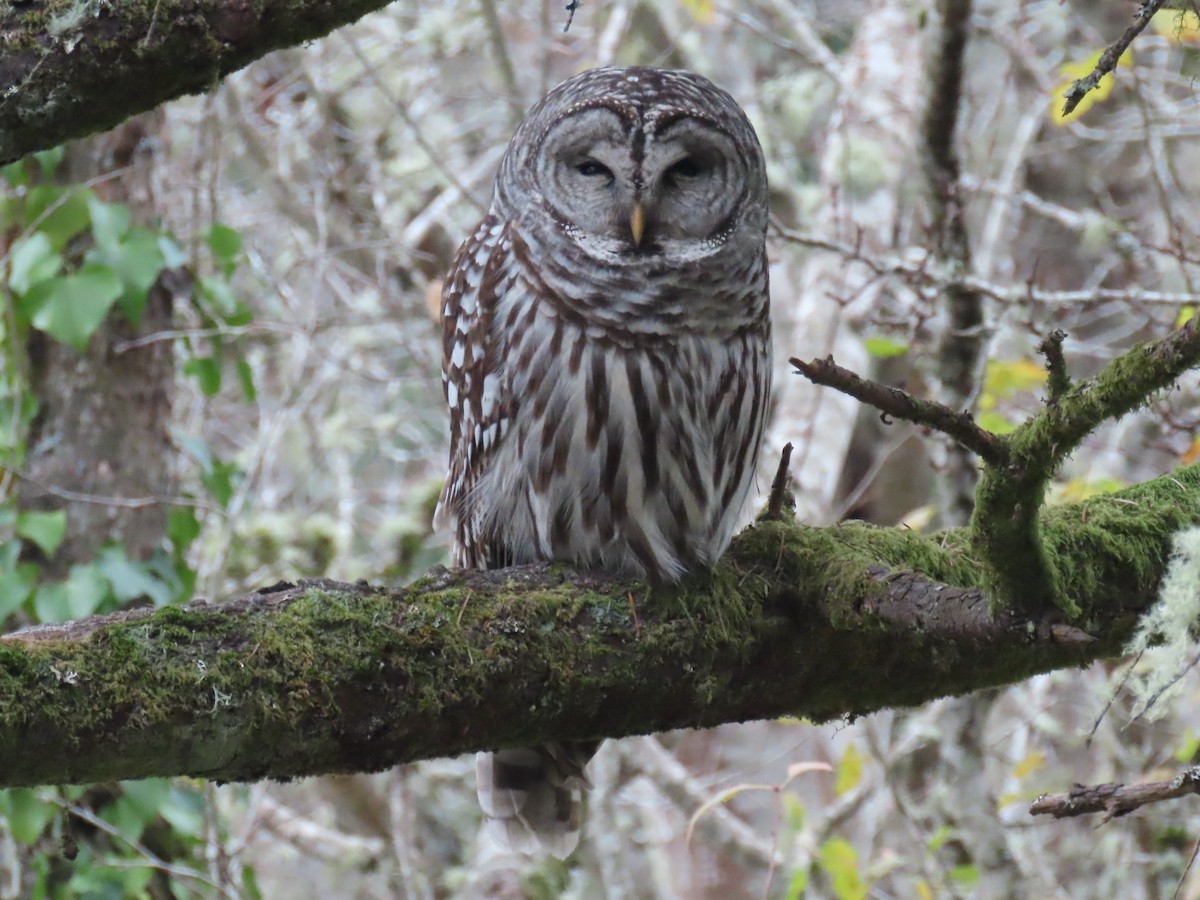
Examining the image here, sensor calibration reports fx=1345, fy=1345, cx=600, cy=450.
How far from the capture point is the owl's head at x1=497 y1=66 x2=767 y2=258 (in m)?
3.64

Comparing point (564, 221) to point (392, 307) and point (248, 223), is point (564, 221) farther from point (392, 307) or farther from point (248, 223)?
point (248, 223)

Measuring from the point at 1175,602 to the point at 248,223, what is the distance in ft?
26.0

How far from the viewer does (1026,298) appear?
15.3ft

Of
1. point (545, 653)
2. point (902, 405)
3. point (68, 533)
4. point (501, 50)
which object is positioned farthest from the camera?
point (501, 50)

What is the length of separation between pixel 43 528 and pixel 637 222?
7.13 feet

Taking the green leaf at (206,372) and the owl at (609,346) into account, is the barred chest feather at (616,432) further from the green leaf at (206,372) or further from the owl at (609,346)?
the green leaf at (206,372)

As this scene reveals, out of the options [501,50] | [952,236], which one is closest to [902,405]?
[952,236]

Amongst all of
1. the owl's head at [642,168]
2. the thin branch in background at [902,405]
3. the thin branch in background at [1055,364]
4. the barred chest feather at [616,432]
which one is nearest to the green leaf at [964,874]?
the barred chest feather at [616,432]

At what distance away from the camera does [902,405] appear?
82.4 inches

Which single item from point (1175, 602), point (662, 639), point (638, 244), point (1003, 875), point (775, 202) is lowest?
point (1003, 875)

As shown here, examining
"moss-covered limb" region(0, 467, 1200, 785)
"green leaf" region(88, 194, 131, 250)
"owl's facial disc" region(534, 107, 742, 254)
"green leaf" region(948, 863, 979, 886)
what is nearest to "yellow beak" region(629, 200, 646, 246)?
"owl's facial disc" region(534, 107, 742, 254)

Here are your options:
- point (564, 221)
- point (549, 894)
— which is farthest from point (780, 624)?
point (549, 894)

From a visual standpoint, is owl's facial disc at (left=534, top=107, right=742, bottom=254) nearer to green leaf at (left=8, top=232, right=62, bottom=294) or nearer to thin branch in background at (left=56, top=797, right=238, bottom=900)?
green leaf at (left=8, top=232, right=62, bottom=294)

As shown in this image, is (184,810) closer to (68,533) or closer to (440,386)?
(68,533)
